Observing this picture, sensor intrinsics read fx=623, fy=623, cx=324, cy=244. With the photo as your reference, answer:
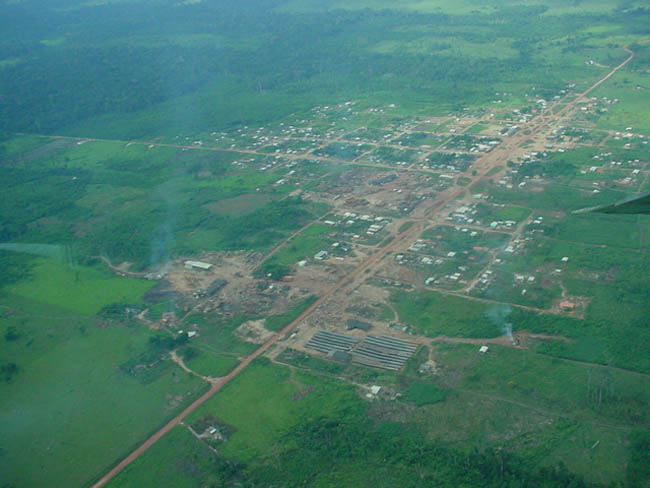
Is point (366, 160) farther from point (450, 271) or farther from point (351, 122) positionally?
point (450, 271)

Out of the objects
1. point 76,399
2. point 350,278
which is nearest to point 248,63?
point 350,278

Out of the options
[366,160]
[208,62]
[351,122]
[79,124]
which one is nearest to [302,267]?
[366,160]

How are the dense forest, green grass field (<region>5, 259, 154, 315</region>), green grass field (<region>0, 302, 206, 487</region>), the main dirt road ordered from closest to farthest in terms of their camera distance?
1. green grass field (<region>0, 302, 206, 487</region>)
2. the main dirt road
3. green grass field (<region>5, 259, 154, 315</region>)
4. the dense forest

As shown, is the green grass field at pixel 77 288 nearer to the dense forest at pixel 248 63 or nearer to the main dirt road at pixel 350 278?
the main dirt road at pixel 350 278

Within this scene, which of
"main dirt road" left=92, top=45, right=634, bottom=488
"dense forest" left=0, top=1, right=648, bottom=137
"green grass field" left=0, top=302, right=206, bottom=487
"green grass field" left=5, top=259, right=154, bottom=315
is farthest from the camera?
"dense forest" left=0, top=1, right=648, bottom=137

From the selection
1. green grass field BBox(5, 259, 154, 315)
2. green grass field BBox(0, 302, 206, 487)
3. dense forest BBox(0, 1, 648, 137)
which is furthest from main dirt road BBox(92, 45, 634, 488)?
dense forest BBox(0, 1, 648, 137)

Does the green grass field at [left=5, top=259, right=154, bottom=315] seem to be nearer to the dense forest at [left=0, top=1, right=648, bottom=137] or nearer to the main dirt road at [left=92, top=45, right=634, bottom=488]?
the main dirt road at [left=92, top=45, right=634, bottom=488]

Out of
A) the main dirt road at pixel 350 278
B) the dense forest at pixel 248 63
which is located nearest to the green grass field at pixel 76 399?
the main dirt road at pixel 350 278

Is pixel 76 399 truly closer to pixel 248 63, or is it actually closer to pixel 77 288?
pixel 77 288
